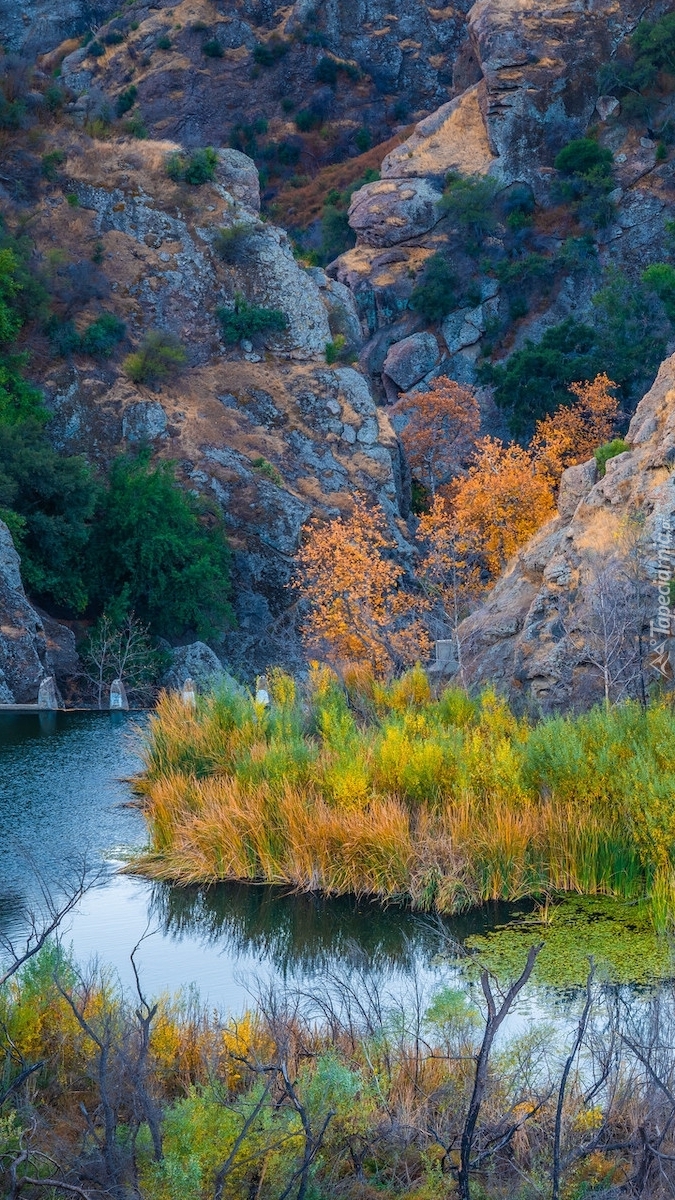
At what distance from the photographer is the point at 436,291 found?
4991 centimetres

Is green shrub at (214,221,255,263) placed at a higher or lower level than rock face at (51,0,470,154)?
lower

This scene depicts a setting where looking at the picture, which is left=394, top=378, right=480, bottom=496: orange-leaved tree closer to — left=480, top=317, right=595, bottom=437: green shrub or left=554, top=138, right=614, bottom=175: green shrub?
left=480, top=317, right=595, bottom=437: green shrub

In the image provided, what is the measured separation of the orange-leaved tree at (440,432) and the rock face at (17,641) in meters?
19.3

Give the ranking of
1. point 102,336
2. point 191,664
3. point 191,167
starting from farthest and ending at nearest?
point 191,167, point 102,336, point 191,664

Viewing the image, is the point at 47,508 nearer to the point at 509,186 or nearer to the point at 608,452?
the point at 608,452

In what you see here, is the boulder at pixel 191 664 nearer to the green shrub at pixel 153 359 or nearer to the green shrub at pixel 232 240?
the green shrub at pixel 153 359

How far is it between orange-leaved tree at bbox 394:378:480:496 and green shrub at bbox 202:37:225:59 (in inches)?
1314

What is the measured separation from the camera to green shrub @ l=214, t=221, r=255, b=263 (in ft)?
121

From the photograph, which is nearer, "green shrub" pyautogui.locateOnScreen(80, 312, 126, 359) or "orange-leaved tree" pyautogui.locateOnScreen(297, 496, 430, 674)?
"orange-leaved tree" pyautogui.locateOnScreen(297, 496, 430, 674)

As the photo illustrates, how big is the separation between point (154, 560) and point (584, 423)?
662 inches

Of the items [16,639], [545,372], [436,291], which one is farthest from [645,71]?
[16,639]

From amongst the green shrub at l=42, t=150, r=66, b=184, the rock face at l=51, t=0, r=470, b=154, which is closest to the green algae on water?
the green shrub at l=42, t=150, r=66, b=184

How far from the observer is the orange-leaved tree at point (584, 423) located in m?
37.7

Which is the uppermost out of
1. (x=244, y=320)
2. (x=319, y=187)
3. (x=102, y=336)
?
(x=319, y=187)
